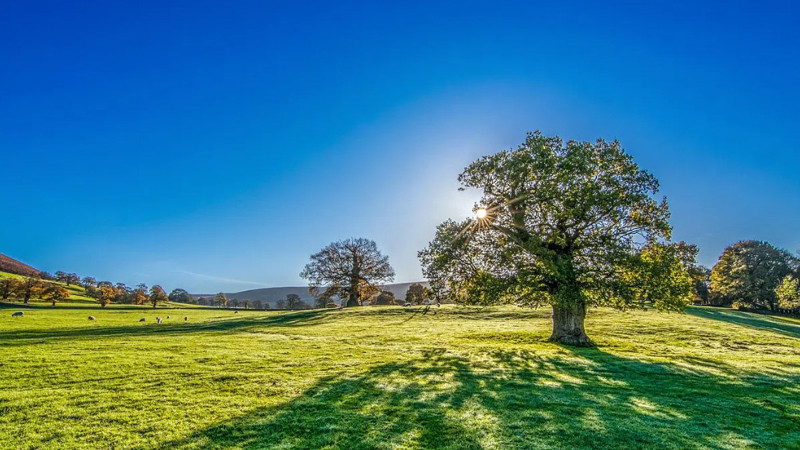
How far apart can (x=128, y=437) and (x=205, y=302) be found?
5675 inches

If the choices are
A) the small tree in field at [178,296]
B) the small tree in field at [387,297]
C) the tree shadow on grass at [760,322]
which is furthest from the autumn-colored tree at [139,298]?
the tree shadow on grass at [760,322]

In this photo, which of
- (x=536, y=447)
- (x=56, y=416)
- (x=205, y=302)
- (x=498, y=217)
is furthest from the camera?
(x=205, y=302)

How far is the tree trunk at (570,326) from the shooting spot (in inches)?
942

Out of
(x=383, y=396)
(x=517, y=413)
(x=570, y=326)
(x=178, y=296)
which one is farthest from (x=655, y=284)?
(x=178, y=296)

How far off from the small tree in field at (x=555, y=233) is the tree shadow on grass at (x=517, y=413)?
339 inches

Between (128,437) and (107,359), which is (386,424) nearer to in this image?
(128,437)

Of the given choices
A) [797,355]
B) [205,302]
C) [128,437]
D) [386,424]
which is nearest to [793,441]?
[386,424]

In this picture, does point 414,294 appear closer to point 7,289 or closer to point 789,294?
point 789,294

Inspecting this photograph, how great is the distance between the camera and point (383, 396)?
10320mm

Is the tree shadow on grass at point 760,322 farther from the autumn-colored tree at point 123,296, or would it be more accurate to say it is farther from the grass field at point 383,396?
the autumn-colored tree at point 123,296

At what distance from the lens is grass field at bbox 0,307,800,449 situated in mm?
7359

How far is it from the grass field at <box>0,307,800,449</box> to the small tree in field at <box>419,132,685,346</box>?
400 cm

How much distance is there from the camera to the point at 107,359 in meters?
14.9

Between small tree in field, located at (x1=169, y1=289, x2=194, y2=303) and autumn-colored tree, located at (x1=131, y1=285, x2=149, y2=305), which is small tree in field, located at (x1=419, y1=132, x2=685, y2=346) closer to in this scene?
autumn-colored tree, located at (x1=131, y1=285, x2=149, y2=305)
